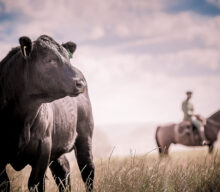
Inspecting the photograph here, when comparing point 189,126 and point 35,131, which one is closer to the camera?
point 35,131

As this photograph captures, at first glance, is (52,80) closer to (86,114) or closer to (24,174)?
(86,114)

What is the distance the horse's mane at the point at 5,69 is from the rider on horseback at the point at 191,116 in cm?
930

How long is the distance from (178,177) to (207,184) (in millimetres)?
313

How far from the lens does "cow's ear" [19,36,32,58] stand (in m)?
2.92

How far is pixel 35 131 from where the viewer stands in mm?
3229

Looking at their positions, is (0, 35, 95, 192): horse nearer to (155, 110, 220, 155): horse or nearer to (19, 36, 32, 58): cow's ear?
(19, 36, 32, 58): cow's ear

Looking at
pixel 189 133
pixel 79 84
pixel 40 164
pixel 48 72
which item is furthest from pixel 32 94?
pixel 189 133

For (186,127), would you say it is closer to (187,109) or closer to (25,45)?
(187,109)

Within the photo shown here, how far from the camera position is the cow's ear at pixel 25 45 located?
2.92 m

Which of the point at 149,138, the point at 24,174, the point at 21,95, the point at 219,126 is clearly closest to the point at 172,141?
the point at 219,126

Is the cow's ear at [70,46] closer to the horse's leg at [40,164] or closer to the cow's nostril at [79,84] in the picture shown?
the cow's nostril at [79,84]

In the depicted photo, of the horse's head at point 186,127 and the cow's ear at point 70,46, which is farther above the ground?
the cow's ear at point 70,46

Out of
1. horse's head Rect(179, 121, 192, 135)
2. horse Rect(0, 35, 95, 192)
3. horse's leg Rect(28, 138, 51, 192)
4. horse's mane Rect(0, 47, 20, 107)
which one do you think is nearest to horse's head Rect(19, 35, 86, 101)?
horse Rect(0, 35, 95, 192)

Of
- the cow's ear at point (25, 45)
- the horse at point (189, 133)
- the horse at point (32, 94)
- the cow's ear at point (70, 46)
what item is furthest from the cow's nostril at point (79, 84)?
the horse at point (189, 133)
